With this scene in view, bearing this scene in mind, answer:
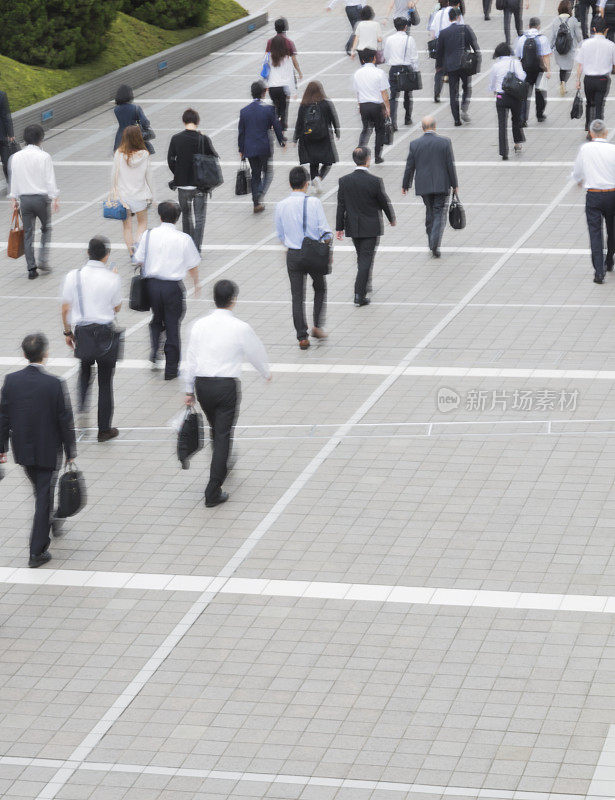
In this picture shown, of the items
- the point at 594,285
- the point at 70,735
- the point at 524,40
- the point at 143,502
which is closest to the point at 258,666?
the point at 70,735

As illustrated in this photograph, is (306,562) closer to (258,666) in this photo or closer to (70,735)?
(258,666)

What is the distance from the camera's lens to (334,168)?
20250 millimetres

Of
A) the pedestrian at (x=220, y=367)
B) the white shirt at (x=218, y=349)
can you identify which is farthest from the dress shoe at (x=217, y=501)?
the white shirt at (x=218, y=349)

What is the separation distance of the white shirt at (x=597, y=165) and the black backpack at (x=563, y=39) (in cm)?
817

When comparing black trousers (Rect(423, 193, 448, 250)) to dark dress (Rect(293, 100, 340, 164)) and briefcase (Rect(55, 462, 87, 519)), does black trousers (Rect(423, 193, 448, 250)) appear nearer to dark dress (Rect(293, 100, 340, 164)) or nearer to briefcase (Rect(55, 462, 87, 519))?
dark dress (Rect(293, 100, 340, 164))

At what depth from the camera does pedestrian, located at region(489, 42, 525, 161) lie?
19.5m

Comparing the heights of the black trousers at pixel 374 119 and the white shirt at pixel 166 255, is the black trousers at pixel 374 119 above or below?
below

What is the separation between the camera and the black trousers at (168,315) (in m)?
12.6

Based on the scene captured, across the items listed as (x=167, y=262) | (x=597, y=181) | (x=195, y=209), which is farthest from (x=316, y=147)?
(x=167, y=262)

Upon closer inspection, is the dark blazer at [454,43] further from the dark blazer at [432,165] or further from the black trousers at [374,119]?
the dark blazer at [432,165]

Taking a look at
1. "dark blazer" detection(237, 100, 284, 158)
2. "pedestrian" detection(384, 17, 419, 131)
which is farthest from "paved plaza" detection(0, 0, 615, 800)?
"pedestrian" detection(384, 17, 419, 131)

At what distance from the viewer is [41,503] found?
9.62m

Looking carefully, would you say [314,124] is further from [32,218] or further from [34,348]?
[34,348]

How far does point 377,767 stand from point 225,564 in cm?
259
